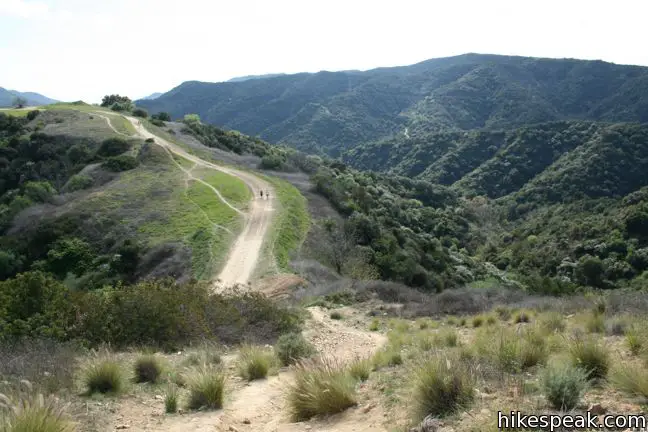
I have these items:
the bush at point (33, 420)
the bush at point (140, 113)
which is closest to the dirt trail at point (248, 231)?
the bush at point (33, 420)

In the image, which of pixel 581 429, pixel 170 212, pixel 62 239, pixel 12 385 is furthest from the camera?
pixel 170 212

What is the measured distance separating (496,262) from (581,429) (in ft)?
198

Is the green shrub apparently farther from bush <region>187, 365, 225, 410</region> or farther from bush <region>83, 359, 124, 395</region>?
bush <region>83, 359, 124, 395</region>

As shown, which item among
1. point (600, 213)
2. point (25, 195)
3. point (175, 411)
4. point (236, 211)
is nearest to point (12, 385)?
point (175, 411)

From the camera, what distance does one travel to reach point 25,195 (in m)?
41.1

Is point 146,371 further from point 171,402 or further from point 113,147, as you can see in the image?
point 113,147

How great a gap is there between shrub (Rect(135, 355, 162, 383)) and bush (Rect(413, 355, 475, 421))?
4902 mm

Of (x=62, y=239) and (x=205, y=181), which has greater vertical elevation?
(x=205, y=181)

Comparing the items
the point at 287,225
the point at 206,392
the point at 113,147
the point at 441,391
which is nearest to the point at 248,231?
the point at 287,225

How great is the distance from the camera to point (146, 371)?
8.12 m

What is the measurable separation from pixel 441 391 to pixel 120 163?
151ft

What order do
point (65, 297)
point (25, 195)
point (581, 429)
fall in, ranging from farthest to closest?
1. point (25, 195)
2. point (65, 297)
3. point (581, 429)

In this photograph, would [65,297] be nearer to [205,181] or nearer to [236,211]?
[236,211]

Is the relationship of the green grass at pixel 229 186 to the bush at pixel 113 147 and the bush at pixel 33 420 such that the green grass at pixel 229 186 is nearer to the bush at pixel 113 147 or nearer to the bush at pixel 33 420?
the bush at pixel 113 147
